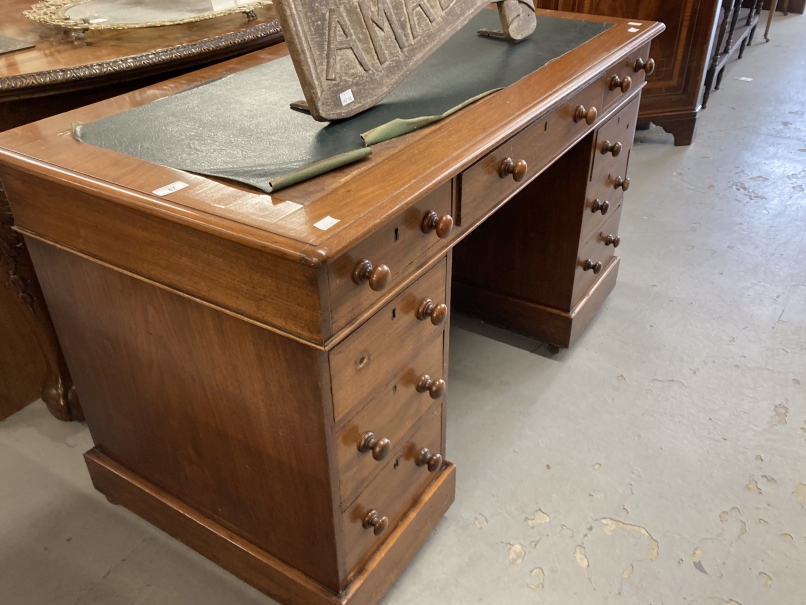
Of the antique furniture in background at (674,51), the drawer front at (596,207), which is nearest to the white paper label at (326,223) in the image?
the drawer front at (596,207)

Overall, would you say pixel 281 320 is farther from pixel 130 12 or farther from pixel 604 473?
pixel 130 12

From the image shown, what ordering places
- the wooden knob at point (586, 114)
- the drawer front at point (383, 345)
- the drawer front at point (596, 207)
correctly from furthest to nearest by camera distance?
the drawer front at point (596, 207) < the wooden knob at point (586, 114) < the drawer front at point (383, 345)

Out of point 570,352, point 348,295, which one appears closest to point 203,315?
point 348,295

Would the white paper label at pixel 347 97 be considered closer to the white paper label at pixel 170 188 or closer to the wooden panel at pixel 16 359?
the white paper label at pixel 170 188

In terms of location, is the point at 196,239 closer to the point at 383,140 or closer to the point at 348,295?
the point at 348,295

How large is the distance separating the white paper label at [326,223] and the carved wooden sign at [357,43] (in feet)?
1.14

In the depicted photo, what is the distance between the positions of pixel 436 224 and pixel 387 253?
0.13m

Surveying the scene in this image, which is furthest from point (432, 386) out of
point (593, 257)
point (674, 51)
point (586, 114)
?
point (674, 51)

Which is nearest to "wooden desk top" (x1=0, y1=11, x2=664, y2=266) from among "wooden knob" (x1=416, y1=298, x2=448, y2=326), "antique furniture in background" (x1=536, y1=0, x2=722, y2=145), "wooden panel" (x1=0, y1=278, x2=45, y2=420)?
"wooden knob" (x1=416, y1=298, x2=448, y2=326)

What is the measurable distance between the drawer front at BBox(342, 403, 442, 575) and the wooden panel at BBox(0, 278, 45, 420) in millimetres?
1085

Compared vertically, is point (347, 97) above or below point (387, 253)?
above

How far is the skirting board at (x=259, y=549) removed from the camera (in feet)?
4.47

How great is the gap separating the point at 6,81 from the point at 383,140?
83 cm

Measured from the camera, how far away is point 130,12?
1948 millimetres
